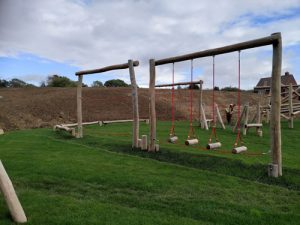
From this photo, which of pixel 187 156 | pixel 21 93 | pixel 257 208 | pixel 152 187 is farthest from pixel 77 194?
pixel 21 93

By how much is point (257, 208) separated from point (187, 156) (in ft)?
10.6

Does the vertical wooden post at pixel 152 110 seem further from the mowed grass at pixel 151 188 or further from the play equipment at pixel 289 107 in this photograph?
the play equipment at pixel 289 107

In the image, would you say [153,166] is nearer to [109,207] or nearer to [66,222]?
[109,207]

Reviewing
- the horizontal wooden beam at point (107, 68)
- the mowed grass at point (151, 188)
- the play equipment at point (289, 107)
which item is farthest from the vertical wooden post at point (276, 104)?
the play equipment at point (289, 107)

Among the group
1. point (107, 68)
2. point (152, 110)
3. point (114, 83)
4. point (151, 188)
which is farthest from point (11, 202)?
point (114, 83)

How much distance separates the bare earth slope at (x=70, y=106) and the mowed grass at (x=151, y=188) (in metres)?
9.88

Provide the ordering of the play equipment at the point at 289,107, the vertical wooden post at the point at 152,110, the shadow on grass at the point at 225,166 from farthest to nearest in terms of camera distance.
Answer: the play equipment at the point at 289,107, the vertical wooden post at the point at 152,110, the shadow on grass at the point at 225,166

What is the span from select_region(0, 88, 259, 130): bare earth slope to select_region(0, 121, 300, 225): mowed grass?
389 inches

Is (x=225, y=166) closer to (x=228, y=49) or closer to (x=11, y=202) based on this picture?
(x=228, y=49)

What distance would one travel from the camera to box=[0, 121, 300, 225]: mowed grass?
3.89 metres

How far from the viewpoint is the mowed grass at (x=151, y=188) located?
12.8 feet

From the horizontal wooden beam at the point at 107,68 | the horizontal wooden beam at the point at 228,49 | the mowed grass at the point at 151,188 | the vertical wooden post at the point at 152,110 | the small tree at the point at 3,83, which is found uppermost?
the small tree at the point at 3,83

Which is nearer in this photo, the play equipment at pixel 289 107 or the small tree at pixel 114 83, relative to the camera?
the play equipment at pixel 289 107

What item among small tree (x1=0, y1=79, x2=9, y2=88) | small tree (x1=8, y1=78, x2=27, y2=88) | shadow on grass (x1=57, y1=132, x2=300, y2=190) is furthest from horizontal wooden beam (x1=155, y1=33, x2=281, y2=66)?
small tree (x1=8, y1=78, x2=27, y2=88)
